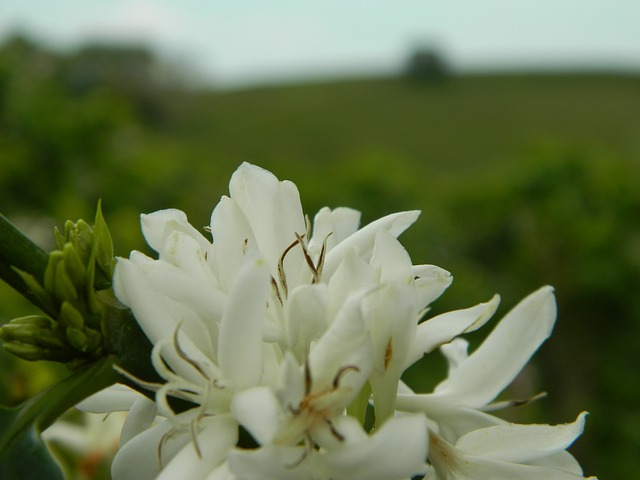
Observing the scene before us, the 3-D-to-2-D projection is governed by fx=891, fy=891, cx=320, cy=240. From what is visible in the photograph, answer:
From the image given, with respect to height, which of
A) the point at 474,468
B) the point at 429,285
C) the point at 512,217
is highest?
the point at 429,285

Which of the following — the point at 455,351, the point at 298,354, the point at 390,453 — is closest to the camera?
the point at 390,453

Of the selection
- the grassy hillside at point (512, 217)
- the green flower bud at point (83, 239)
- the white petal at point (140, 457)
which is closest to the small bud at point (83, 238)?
the green flower bud at point (83, 239)

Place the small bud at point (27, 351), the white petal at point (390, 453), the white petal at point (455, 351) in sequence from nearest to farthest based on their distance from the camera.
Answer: the white petal at point (390, 453) < the small bud at point (27, 351) < the white petal at point (455, 351)

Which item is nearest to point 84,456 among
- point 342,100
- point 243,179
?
point 243,179

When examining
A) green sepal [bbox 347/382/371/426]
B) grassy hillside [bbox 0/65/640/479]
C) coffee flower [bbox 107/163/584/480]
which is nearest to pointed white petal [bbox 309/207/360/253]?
coffee flower [bbox 107/163/584/480]

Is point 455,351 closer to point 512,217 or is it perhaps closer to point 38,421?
point 38,421

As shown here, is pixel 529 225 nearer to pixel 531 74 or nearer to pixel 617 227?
pixel 617 227

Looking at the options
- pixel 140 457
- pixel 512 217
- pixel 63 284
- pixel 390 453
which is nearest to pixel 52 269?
pixel 63 284

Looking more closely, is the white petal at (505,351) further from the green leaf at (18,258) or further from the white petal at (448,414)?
the green leaf at (18,258)
